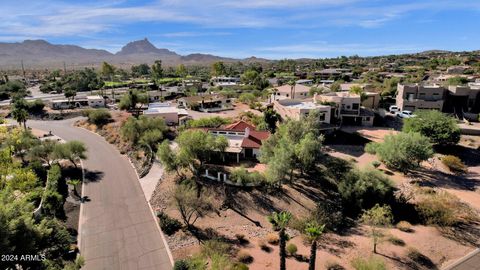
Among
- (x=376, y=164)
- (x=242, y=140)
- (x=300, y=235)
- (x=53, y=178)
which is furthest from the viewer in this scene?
(x=242, y=140)

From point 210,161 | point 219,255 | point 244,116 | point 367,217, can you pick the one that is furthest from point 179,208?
point 244,116

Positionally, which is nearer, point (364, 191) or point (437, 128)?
point (364, 191)

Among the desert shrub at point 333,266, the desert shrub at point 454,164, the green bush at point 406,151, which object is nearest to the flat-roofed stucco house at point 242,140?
the green bush at point 406,151

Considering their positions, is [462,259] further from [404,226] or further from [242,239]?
[242,239]

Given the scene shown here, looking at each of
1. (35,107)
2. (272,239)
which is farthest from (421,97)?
(35,107)

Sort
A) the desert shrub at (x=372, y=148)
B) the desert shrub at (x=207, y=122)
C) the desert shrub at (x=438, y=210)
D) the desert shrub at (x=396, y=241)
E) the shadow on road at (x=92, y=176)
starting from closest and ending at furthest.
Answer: the desert shrub at (x=396, y=241), the desert shrub at (x=438, y=210), the shadow on road at (x=92, y=176), the desert shrub at (x=372, y=148), the desert shrub at (x=207, y=122)

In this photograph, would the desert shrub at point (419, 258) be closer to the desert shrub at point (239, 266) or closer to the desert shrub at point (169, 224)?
the desert shrub at point (239, 266)

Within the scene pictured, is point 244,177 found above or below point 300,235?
above
